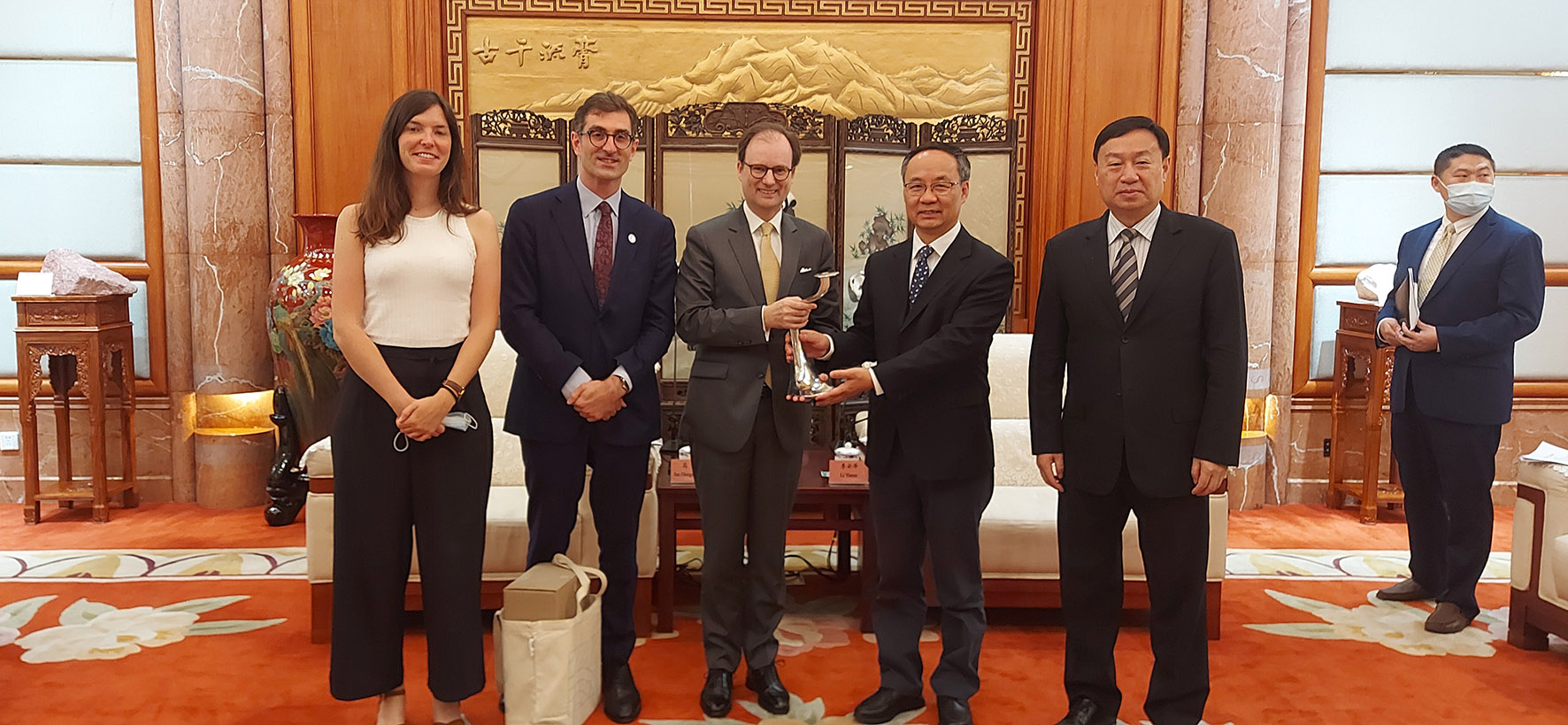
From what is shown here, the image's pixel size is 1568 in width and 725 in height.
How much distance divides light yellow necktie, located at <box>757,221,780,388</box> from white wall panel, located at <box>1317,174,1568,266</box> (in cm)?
398

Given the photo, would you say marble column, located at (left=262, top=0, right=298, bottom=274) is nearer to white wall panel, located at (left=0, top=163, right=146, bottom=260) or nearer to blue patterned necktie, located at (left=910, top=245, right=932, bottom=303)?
white wall panel, located at (left=0, top=163, right=146, bottom=260)

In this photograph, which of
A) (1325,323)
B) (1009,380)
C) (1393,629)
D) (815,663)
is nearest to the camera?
(815,663)

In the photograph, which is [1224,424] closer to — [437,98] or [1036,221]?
[437,98]

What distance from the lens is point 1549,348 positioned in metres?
5.55

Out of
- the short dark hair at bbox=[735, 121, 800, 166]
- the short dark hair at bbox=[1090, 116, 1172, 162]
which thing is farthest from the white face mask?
the short dark hair at bbox=[735, 121, 800, 166]

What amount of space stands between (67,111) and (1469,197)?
6337mm

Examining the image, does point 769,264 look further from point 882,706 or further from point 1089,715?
point 1089,715

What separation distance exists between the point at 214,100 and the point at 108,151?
729 mm

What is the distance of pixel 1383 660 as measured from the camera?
328 centimetres

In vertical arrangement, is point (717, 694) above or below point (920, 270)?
below

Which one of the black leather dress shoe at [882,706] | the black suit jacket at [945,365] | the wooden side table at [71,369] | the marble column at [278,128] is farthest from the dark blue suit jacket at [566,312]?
the wooden side table at [71,369]

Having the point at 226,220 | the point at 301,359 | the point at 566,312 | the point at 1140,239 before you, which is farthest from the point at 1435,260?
the point at 226,220

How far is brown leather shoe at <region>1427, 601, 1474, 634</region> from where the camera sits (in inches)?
139

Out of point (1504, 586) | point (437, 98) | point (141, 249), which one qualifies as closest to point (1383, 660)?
point (1504, 586)
